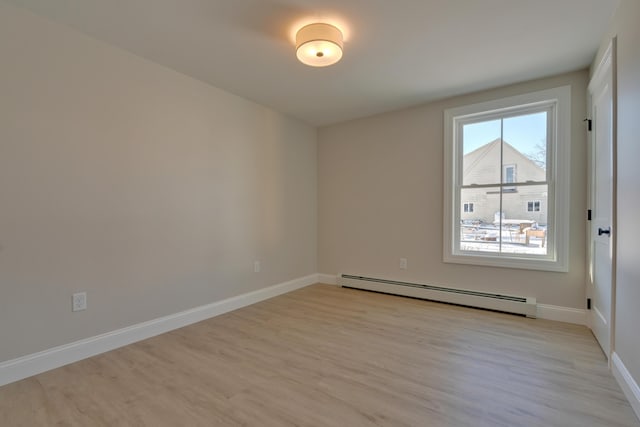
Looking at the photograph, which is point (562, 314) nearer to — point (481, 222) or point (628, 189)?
point (481, 222)

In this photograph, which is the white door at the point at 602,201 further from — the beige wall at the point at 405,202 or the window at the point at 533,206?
the window at the point at 533,206

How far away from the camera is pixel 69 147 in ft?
7.30

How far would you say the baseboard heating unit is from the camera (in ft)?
10.4

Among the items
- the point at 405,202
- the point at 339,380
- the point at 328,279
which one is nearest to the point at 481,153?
the point at 405,202

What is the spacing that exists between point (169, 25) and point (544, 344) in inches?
149

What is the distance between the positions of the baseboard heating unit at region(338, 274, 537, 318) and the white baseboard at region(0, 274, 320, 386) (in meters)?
1.46

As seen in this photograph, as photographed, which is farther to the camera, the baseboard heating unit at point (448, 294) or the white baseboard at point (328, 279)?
the white baseboard at point (328, 279)

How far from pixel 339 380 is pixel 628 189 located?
6.73ft

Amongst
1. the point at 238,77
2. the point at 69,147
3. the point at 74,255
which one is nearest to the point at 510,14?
the point at 238,77

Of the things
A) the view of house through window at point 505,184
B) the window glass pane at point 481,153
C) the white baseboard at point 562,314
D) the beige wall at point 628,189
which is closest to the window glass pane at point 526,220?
the view of house through window at point 505,184

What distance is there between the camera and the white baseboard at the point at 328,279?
4.61 m

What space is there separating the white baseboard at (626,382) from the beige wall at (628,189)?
4 centimetres

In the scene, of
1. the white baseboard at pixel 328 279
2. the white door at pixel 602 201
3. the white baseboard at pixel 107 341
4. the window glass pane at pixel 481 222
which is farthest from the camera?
the white baseboard at pixel 328 279

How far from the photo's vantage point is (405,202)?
13.1 feet
